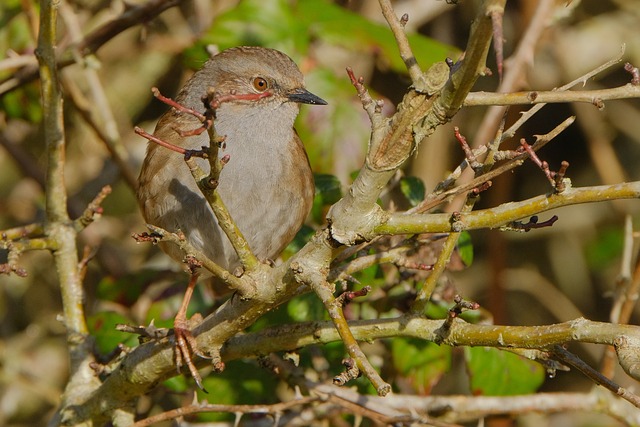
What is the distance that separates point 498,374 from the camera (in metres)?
3.79

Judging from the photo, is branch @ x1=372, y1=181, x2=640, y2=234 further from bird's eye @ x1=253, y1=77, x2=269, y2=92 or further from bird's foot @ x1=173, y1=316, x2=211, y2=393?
bird's eye @ x1=253, y1=77, x2=269, y2=92

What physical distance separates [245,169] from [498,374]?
1.41 metres

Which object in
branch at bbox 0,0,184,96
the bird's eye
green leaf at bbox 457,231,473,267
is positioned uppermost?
branch at bbox 0,0,184,96

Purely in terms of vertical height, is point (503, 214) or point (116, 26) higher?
point (116, 26)

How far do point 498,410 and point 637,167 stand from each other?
11.7 feet

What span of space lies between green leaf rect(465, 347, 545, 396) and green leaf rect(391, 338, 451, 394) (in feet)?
0.38

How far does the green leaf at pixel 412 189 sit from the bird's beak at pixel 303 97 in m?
0.55

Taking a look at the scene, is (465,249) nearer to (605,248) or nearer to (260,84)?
(260,84)

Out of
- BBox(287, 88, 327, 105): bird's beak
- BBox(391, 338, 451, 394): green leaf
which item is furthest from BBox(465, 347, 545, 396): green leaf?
BBox(287, 88, 327, 105): bird's beak

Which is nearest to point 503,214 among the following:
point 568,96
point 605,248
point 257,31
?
point 568,96

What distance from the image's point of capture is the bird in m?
3.68

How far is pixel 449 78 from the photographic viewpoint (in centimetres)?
214

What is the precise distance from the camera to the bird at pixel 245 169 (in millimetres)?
3682

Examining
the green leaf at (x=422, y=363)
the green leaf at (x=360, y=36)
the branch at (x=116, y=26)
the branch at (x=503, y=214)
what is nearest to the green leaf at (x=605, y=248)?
the green leaf at (x=360, y=36)
